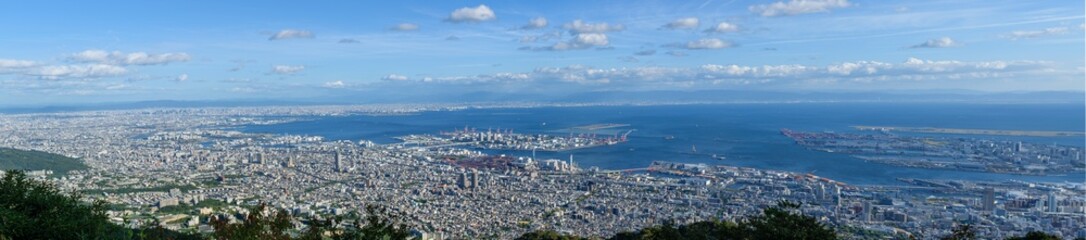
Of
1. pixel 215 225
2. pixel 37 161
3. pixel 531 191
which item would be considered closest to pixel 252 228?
pixel 215 225

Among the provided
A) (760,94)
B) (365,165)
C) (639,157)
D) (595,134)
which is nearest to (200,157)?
(365,165)

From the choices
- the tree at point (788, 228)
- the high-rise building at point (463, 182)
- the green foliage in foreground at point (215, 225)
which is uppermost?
the green foliage in foreground at point (215, 225)

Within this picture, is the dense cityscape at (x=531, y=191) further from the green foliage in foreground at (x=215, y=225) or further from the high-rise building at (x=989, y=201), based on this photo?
the green foliage in foreground at (x=215, y=225)

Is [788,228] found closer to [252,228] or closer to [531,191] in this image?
[252,228]

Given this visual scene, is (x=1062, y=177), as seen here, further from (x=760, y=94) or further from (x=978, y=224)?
(x=760, y=94)

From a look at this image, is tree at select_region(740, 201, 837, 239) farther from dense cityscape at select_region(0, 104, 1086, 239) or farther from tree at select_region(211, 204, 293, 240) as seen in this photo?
dense cityscape at select_region(0, 104, 1086, 239)

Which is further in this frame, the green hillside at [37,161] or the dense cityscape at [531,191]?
the green hillside at [37,161]

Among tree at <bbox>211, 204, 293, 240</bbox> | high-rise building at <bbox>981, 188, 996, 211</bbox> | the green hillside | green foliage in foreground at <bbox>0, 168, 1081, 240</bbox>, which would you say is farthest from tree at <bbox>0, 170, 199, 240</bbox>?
the green hillside

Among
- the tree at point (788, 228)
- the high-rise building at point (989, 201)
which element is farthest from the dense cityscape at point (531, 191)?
the tree at point (788, 228)
